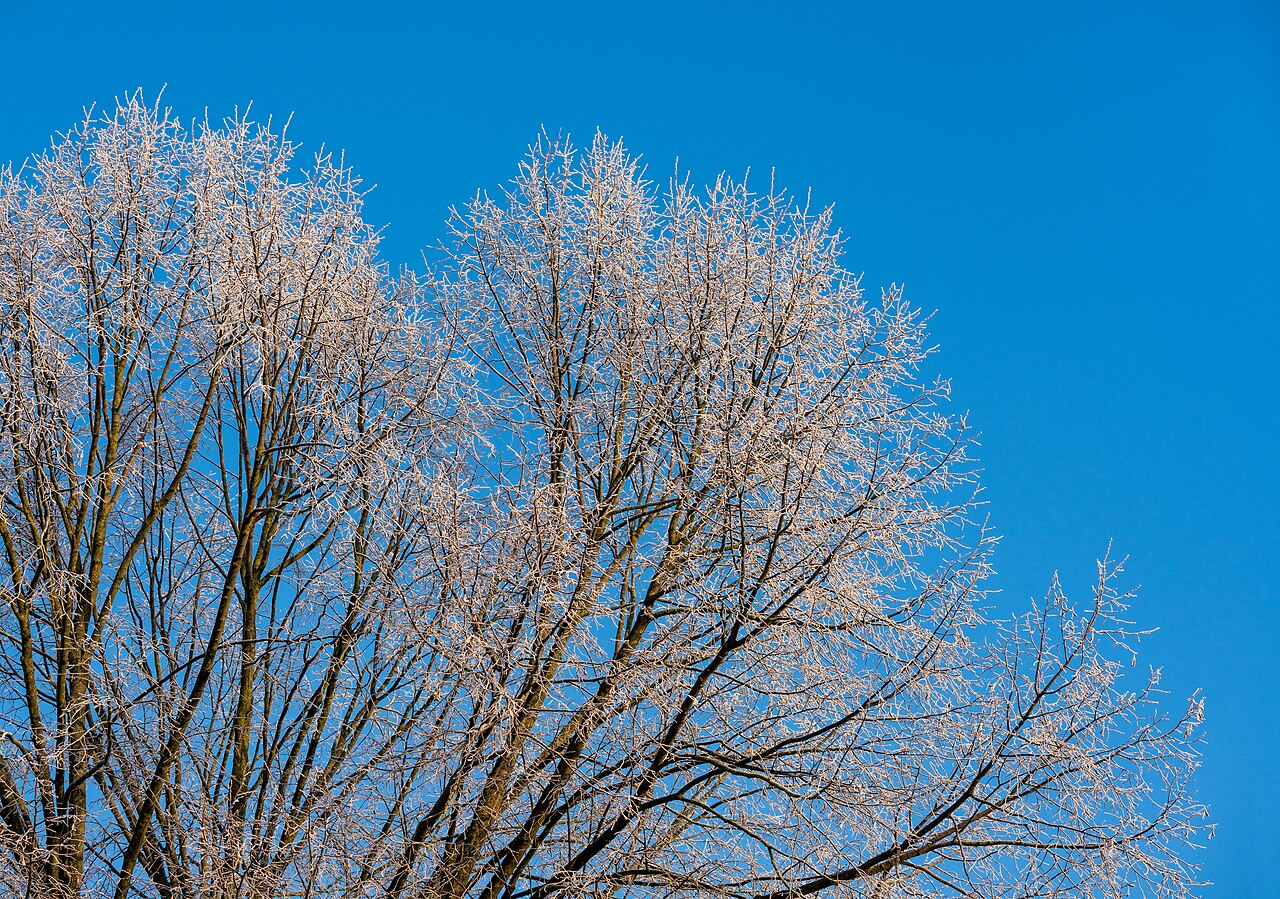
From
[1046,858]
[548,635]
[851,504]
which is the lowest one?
[1046,858]

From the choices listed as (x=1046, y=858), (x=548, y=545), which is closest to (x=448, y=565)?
(x=548, y=545)

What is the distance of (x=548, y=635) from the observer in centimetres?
663

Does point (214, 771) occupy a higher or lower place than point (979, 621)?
lower

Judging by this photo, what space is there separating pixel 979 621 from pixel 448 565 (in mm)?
3204

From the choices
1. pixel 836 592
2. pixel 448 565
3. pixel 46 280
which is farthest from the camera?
pixel 46 280

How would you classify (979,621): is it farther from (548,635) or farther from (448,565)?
(448,565)

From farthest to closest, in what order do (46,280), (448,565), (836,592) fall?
(46,280) < (836,592) < (448,565)

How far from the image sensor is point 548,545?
255 inches

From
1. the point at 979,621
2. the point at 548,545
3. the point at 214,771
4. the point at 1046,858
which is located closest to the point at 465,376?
the point at 548,545

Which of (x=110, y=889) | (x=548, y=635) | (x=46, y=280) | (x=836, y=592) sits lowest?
(x=110, y=889)

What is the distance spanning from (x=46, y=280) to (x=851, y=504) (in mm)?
5636

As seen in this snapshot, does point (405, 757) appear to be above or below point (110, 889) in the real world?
above

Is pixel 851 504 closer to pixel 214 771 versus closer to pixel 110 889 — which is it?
pixel 214 771

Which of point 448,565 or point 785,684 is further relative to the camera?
point 785,684
